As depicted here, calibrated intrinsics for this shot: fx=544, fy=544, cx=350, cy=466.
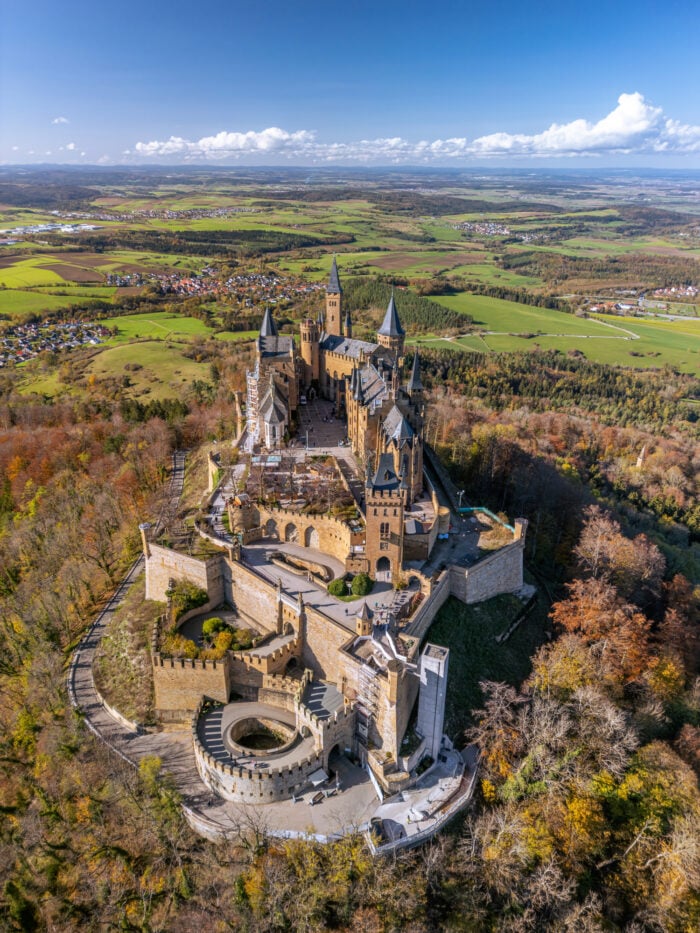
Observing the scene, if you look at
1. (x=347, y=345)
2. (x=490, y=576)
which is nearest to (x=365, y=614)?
(x=490, y=576)

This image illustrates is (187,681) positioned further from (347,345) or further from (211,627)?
(347,345)

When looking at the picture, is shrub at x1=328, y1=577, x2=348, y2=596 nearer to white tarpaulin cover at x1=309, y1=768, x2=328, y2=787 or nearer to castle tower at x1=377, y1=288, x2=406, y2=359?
white tarpaulin cover at x1=309, y1=768, x2=328, y2=787

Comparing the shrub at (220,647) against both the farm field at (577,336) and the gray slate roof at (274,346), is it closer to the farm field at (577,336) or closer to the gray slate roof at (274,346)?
the gray slate roof at (274,346)

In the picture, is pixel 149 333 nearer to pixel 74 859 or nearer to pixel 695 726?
pixel 74 859

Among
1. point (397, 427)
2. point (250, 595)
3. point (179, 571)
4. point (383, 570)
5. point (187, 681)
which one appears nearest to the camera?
point (187, 681)

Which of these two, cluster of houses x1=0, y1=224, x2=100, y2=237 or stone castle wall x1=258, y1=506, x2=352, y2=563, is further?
cluster of houses x1=0, y1=224, x2=100, y2=237

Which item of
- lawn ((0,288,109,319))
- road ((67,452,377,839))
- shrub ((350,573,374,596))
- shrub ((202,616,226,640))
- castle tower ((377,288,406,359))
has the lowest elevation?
road ((67,452,377,839))

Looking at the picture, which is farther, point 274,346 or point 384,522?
point 274,346

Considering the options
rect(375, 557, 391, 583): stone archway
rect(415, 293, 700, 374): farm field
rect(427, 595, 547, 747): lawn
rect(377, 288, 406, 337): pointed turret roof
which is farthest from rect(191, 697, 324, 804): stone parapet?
rect(415, 293, 700, 374): farm field
